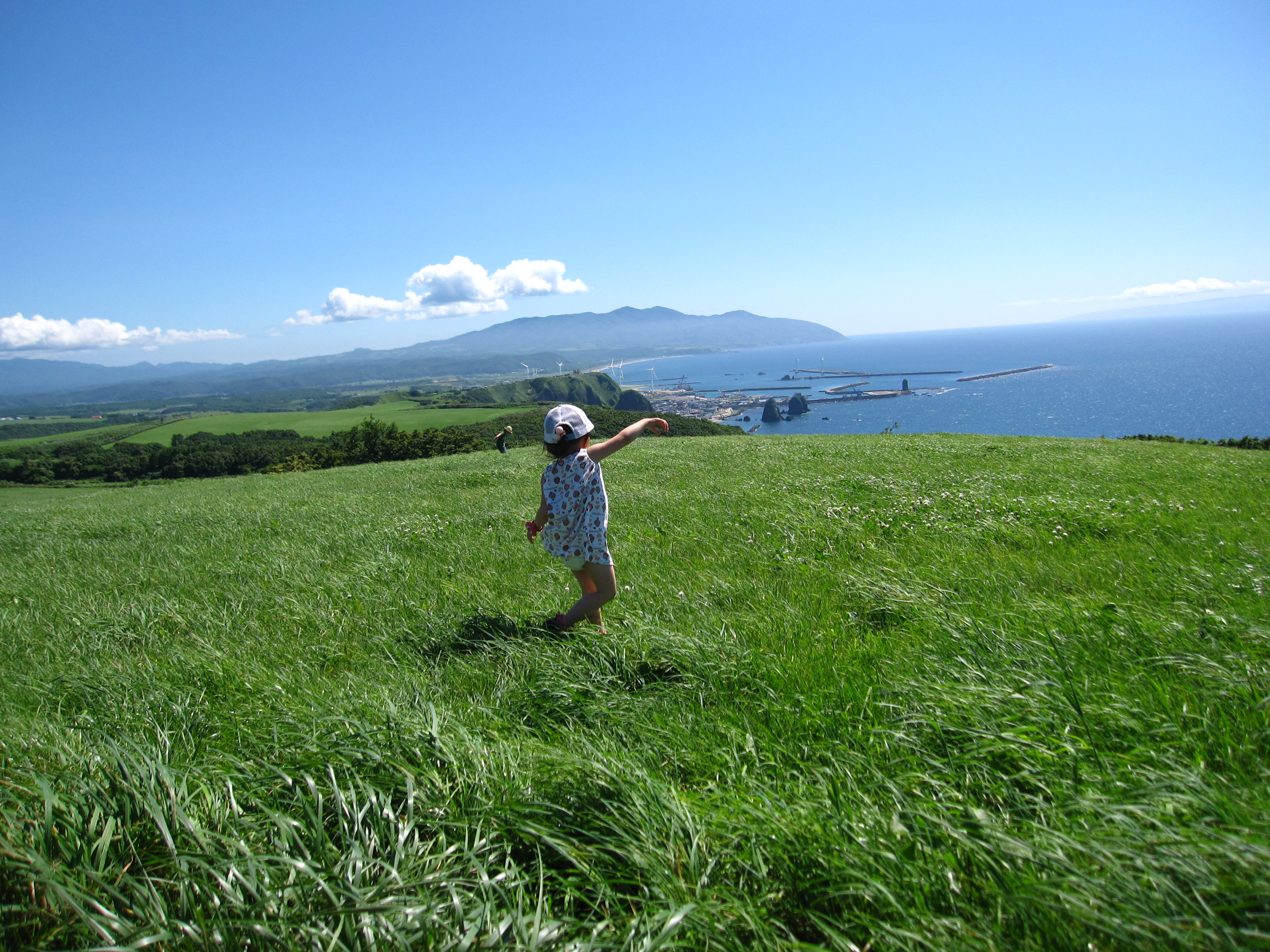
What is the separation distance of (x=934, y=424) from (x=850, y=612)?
80.0 metres

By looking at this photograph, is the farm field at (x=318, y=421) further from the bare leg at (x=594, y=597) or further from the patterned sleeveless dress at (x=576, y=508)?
the bare leg at (x=594, y=597)

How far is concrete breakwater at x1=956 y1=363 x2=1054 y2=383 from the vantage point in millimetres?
131250

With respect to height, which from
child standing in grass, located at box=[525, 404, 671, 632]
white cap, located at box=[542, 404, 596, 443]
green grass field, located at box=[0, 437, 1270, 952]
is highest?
white cap, located at box=[542, 404, 596, 443]

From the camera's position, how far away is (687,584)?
5145 millimetres

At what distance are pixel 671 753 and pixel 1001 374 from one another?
552 feet

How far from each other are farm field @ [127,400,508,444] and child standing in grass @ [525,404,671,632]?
7308cm

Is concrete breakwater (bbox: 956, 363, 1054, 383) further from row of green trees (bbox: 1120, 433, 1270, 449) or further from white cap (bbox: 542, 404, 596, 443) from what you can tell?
white cap (bbox: 542, 404, 596, 443)

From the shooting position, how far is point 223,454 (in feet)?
234

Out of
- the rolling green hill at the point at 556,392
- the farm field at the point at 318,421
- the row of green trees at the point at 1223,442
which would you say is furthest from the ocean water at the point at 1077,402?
the farm field at the point at 318,421

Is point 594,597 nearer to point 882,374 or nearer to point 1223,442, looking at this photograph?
point 1223,442

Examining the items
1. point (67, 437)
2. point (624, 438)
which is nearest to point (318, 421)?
point (67, 437)

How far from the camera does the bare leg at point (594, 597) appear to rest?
169 inches

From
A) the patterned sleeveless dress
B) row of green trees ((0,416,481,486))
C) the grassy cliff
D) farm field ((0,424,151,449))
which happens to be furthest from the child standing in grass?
farm field ((0,424,151,449))

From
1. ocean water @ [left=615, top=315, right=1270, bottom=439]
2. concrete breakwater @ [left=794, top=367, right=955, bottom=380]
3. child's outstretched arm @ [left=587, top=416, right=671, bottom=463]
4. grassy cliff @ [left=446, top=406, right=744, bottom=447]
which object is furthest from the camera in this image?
concrete breakwater @ [left=794, top=367, right=955, bottom=380]
